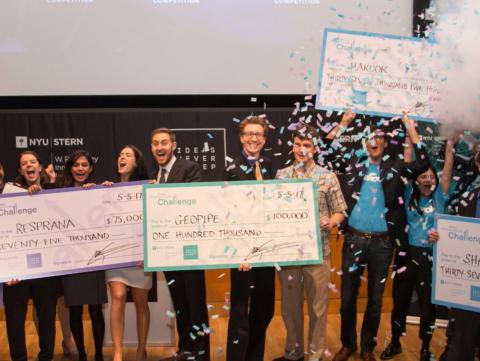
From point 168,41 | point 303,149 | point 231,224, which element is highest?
point 168,41

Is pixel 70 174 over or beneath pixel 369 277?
over

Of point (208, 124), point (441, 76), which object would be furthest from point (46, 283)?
point (441, 76)

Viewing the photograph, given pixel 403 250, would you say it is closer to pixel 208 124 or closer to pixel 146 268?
pixel 146 268

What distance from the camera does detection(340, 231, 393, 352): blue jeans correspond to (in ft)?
13.1

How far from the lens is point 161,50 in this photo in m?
5.37

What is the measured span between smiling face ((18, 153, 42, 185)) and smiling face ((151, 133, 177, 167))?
87cm

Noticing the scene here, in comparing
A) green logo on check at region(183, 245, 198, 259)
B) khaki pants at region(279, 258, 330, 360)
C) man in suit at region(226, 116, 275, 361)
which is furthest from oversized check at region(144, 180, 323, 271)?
khaki pants at region(279, 258, 330, 360)

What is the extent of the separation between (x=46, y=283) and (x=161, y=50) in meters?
2.48

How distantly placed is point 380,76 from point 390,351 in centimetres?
204

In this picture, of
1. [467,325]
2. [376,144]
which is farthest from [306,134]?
[467,325]

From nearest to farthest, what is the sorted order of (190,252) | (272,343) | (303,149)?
(190,252)
(303,149)
(272,343)

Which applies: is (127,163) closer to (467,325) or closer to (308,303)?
(308,303)

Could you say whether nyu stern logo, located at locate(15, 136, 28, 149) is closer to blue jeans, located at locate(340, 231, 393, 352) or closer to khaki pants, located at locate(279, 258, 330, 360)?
khaki pants, located at locate(279, 258, 330, 360)

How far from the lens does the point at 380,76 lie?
3828 millimetres
